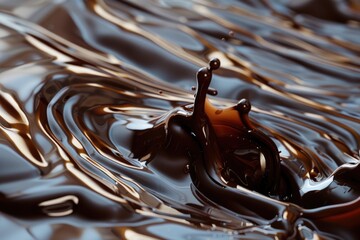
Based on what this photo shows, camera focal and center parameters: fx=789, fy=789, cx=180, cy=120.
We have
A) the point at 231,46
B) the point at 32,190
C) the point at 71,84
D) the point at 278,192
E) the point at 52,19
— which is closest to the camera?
the point at 32,190

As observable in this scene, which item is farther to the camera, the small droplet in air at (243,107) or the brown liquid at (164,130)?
the small droplet in air at (243,107)

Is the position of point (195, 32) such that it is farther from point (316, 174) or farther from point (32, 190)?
point (32, 190)

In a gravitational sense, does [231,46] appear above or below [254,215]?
above

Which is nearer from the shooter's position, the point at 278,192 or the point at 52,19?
the point at 278,192

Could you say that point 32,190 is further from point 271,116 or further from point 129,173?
point 271,116

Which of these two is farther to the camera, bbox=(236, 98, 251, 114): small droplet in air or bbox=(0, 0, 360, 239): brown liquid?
bbox=(236, 98, 251, 114): small droplet in air

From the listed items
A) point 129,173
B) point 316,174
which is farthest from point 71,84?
point 316,174

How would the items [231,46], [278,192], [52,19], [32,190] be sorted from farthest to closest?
[231,46], [52,19], [278,192], [32,190]

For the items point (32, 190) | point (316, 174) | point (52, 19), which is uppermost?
point (52, 19)
